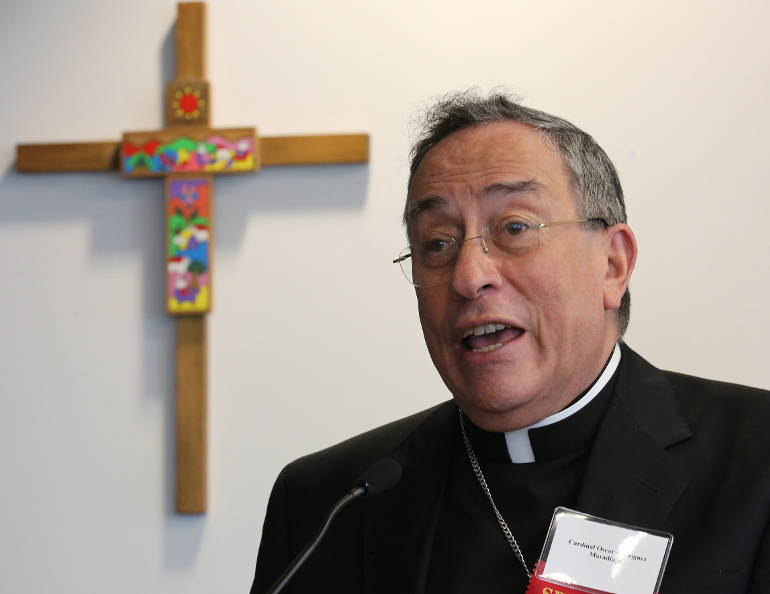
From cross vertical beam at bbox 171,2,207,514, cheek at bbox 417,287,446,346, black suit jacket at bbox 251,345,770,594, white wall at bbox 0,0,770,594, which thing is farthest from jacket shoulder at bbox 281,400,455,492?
cross vertical beam at bbox 171,2,207,514

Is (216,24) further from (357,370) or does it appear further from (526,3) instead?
(357,370)

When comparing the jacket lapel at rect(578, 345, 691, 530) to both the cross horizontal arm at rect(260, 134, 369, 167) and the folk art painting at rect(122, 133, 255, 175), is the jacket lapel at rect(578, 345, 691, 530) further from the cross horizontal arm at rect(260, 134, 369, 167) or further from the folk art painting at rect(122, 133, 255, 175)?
the folk art painting at rect(122, 133, 255, 175)

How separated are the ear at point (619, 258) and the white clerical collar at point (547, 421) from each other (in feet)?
0.42

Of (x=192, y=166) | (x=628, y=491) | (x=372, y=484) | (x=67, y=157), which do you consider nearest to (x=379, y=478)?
(x=372, y=484)

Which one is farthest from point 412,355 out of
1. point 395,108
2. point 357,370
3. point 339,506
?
point 339,506

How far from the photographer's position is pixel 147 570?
327cm

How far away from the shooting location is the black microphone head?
1.43 metres

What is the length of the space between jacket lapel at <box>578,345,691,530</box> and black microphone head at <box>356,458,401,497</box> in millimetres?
366

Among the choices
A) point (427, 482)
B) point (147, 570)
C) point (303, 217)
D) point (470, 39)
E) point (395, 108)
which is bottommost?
point (147, 570)

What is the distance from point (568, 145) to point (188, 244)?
6.10 ft

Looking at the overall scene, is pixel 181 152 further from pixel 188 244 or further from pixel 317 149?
pixel 317 149

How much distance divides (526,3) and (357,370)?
4.75ft

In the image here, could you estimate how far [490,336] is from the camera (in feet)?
Answer: 5.48

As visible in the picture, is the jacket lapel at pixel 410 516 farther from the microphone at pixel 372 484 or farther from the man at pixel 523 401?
the microphone at pixel 372 484
